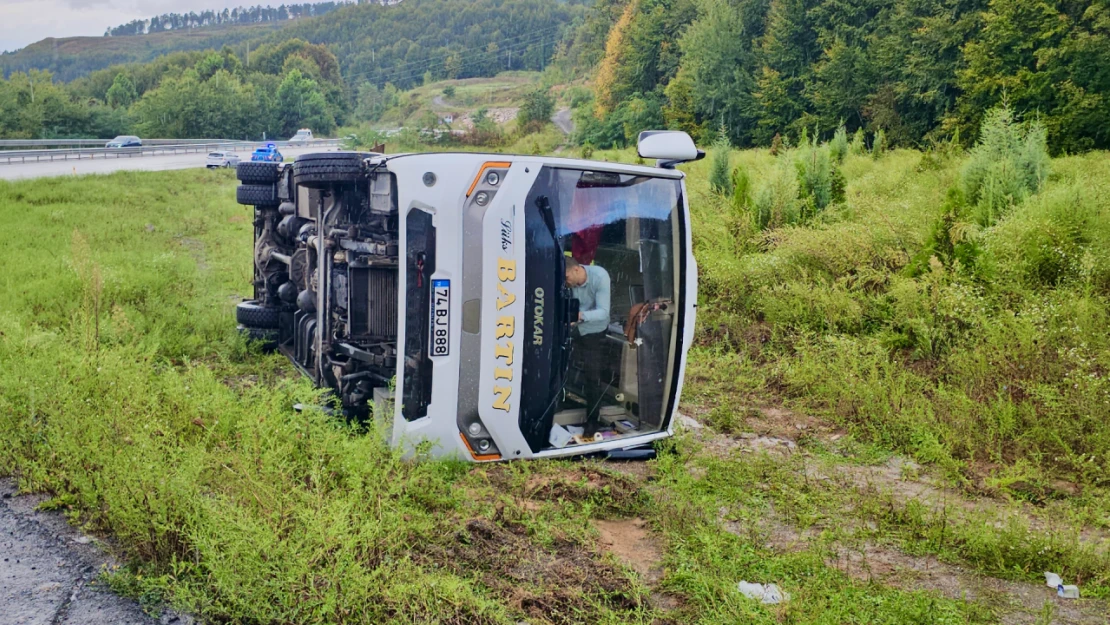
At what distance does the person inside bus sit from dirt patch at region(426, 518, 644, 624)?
1086mm

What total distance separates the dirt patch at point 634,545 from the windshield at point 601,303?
0.60 meters

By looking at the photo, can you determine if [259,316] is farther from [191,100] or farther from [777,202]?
[191,100]

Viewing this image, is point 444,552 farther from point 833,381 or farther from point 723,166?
point 723,166

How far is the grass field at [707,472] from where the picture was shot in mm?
3943

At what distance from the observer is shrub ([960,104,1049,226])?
9.76 metres

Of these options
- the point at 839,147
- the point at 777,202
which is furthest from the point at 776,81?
the point at 777,202

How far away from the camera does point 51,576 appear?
4.05m

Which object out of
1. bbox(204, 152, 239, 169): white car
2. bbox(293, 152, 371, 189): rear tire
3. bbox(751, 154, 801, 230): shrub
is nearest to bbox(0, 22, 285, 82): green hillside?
bbox(204, 152, 239, 169): white car

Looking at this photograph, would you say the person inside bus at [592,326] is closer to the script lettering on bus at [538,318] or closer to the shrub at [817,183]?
the script lettering on bus at [538,318]

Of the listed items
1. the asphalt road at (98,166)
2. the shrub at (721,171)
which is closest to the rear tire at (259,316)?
the shrub at (721,171)

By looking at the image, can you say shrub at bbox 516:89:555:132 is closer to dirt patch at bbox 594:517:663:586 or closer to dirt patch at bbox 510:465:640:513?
dirt patch at bbox 510:465:640:513

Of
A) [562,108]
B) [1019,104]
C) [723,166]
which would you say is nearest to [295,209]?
[723,166]

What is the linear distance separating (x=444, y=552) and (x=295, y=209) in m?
4.71

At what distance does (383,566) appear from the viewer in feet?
12.7
